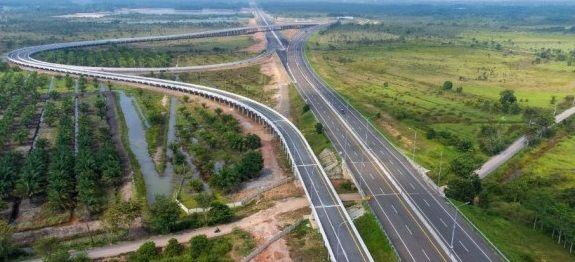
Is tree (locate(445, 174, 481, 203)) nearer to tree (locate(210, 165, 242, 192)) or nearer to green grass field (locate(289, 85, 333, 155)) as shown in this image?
green grass field (locate(289, 85, 333, 155))

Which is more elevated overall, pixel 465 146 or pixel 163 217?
pixel 465 146

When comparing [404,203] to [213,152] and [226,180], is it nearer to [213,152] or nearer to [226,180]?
[226,180]

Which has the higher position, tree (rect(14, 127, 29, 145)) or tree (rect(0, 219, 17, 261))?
tree (rect(14, 127, 29, 145))

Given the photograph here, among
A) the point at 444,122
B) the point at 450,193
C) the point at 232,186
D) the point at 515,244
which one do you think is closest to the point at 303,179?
the point at 232,186

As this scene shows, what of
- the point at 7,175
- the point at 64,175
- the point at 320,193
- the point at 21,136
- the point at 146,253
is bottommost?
the point at 146,253

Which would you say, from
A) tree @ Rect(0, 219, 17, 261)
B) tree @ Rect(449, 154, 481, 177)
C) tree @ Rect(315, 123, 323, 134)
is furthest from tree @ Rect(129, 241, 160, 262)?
tree @ Rect(315, 123, 323, 134)

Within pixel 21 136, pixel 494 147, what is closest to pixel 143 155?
pixel 21 136
